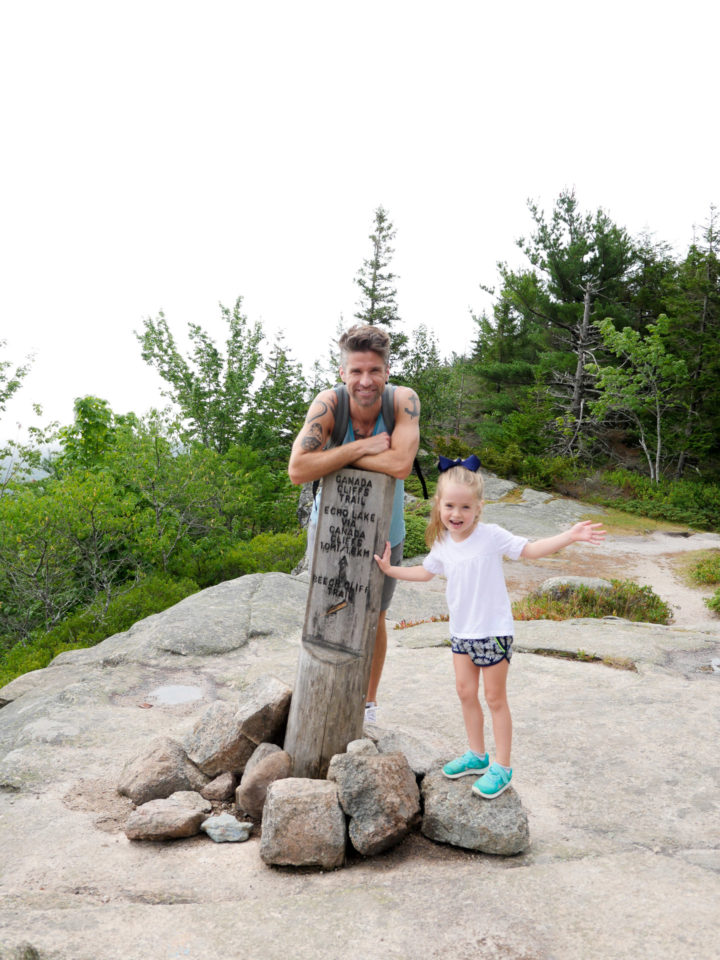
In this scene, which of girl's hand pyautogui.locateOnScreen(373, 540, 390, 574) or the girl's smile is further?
girl's hand pyautogui.locateOnScreen(373, 540, 390, 574)

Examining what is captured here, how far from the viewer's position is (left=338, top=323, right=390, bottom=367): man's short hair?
317 cm

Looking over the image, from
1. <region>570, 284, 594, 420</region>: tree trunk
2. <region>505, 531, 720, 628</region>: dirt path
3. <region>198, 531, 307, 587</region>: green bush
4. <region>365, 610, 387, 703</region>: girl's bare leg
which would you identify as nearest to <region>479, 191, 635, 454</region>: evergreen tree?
<region>570, 284, 594, 420</region>: tree trunk

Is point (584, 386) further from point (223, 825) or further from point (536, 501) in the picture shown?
point (223, 825)

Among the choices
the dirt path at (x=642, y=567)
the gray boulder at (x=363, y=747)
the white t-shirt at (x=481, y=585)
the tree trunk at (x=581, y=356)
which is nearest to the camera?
the white t-shirt at (x=481, y=585)

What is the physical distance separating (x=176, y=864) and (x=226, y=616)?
169 inches

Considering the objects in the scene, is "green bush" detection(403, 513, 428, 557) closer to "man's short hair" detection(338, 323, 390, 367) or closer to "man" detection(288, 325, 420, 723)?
"man" detection(288, 325, 420, 723)

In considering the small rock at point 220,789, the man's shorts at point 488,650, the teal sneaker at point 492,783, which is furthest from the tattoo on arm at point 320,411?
the small rock at point 220,789

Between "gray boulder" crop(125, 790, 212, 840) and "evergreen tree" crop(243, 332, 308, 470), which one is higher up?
"evergreen tree" crop(243, 332, 308, 470)

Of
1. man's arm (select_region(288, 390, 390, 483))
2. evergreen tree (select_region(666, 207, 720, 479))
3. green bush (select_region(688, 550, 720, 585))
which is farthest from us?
evergreen tree (select_region(666, 207, 720, 479))

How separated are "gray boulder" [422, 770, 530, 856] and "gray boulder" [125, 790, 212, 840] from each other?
1.12 meters

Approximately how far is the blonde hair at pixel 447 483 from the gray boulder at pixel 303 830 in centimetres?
129

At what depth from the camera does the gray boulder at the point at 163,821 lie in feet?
10.1

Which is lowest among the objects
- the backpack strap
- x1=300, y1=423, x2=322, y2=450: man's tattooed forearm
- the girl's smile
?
the girl's smile

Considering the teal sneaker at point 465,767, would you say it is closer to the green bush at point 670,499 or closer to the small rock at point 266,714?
the small rock at point 266,714
